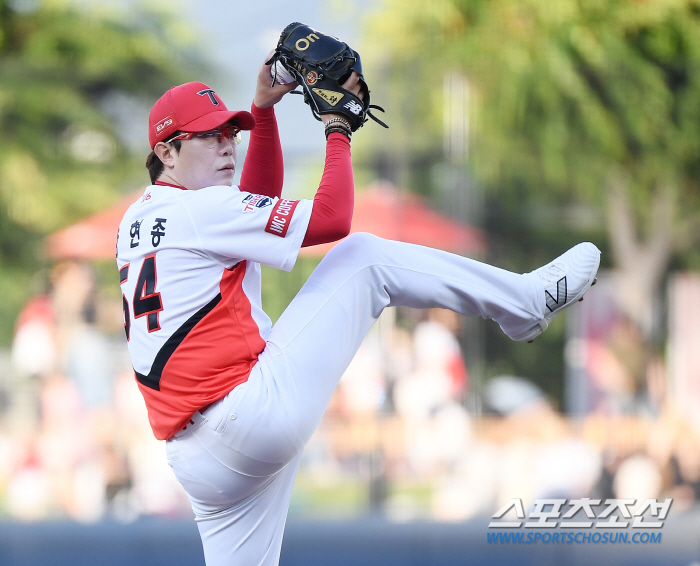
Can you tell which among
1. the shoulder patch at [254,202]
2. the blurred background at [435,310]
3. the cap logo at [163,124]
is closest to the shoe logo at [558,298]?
the shoulder patch at [254,202]

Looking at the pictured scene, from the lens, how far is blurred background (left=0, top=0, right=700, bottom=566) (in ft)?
20.4

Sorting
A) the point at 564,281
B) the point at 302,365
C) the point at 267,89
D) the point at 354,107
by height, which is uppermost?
the point at 267,89

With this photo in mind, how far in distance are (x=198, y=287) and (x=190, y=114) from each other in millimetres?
570

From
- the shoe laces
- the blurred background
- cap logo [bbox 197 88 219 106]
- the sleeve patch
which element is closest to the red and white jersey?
the sleeve patch

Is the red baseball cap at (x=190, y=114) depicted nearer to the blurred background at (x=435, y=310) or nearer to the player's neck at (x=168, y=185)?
the player's neck at (x=168, y=185)

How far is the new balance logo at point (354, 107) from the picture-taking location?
2652 millimetres

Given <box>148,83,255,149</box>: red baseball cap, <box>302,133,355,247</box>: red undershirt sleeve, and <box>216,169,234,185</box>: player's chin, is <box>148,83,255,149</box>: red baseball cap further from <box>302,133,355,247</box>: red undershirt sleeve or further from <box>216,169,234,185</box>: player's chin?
<box>302,133,355,247</box>: red undershirt sleeve

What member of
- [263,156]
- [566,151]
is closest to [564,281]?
[263,156]

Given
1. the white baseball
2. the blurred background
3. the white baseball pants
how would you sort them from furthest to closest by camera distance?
the blurred background, the white baseball, the white baseball pants

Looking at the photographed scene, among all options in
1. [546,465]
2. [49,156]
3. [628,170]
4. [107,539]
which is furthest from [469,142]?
[107,539]

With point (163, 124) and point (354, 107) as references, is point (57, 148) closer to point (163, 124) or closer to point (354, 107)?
point (163, 124)

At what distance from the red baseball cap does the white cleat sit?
1.10 m

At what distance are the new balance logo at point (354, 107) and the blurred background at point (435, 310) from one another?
12.2 ft

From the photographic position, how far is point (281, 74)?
114 inches
